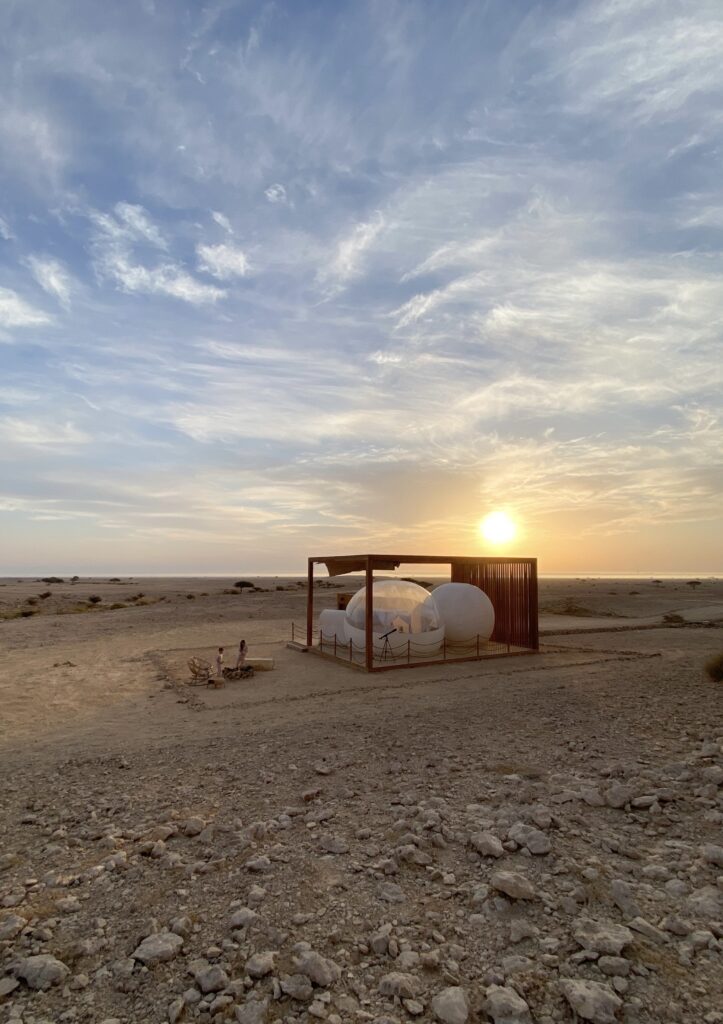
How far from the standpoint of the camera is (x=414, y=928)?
13.5ft

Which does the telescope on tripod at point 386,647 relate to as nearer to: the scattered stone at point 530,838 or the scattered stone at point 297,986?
the scattered stone at point 530,838

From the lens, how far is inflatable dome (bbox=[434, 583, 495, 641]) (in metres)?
19.1

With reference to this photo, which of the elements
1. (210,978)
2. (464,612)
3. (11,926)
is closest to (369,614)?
(464,612)

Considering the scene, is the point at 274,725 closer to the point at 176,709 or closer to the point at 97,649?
the point at 176,709

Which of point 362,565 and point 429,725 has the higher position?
point 362,565

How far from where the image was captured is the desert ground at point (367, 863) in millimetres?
3506

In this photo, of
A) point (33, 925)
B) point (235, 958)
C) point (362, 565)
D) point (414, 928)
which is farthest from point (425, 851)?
point (362, 565)

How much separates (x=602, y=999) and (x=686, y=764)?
4722 millimetres

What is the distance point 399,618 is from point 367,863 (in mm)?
12690

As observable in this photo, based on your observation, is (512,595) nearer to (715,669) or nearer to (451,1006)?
(715,669)

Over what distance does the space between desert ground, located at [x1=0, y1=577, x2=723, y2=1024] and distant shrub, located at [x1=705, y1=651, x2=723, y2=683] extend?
1.72m

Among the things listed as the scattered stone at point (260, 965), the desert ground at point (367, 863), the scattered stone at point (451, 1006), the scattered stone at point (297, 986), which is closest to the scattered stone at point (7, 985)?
the desert ground at point (367, 863)

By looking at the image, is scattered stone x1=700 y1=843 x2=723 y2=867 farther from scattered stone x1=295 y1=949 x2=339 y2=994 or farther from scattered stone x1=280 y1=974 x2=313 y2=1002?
scattered stone x1=280 y1=974 x2=313 y2=1002

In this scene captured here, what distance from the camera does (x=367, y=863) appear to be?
500cm
